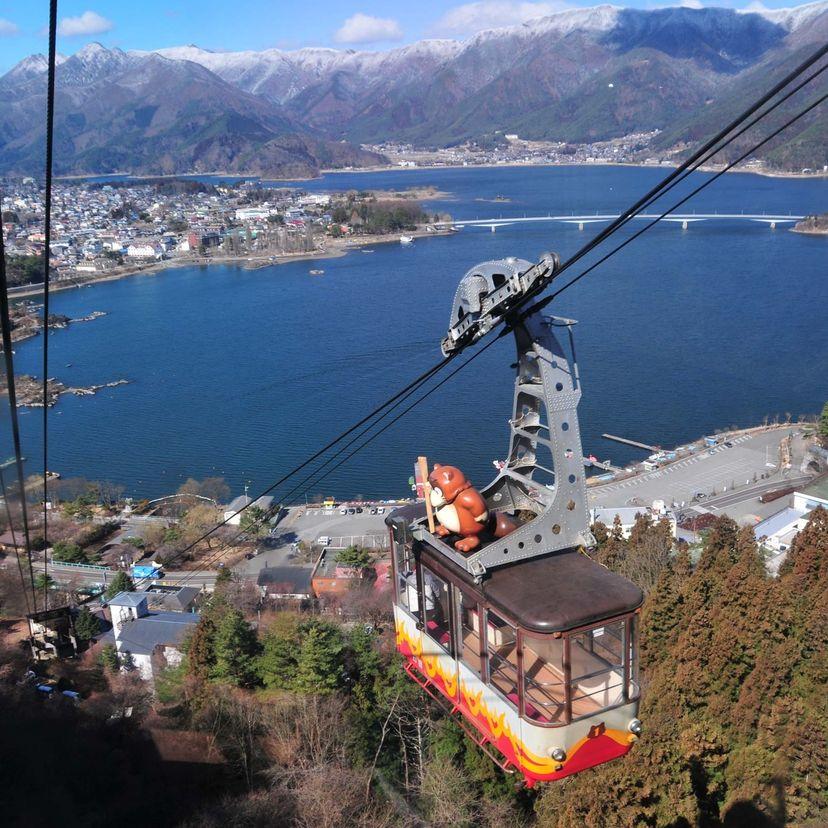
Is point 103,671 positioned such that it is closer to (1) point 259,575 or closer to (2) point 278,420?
(1) point 259,575

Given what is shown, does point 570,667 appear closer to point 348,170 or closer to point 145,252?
point 145,252

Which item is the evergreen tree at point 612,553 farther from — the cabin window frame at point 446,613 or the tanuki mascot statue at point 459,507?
the tanuki mascot statue at point 459,507

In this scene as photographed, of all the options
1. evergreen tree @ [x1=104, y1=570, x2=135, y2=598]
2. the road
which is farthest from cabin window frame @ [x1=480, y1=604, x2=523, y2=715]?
the road

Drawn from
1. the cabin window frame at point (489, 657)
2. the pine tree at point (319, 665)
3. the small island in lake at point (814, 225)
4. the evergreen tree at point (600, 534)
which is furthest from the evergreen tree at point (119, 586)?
the small island in lake at point (814, 225)

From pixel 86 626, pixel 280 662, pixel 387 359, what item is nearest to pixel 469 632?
pixel 280 662

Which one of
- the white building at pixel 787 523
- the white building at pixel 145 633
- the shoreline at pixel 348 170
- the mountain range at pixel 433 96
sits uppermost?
the mountain range at pixel 433 96

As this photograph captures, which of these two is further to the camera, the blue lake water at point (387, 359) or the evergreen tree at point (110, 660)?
the blue lake water at point (387, 359)
